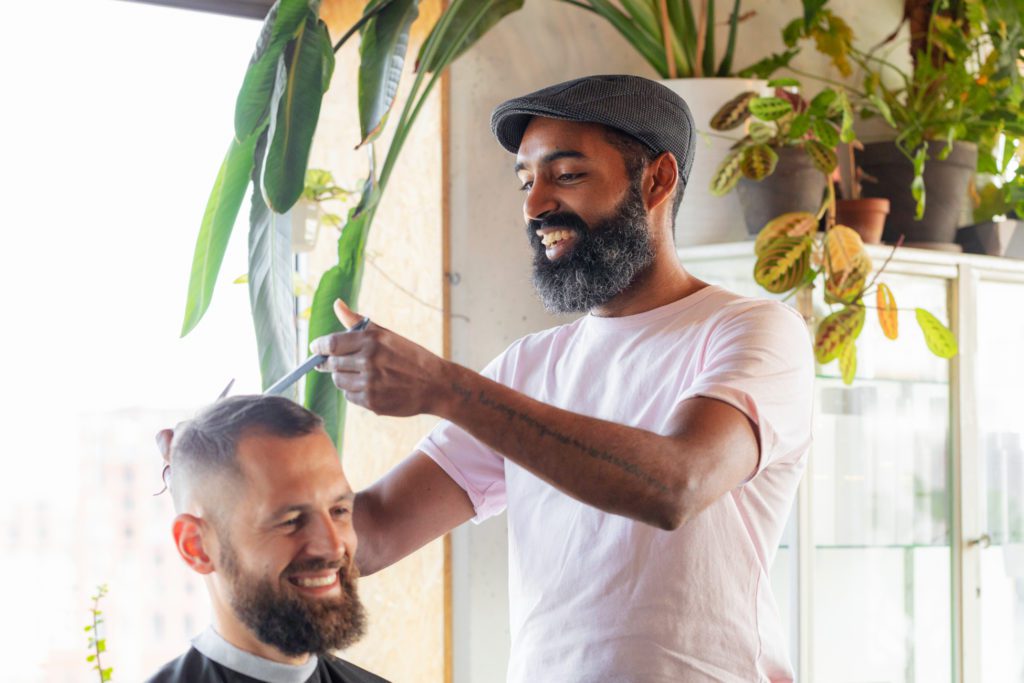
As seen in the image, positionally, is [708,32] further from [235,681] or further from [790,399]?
[235,681]

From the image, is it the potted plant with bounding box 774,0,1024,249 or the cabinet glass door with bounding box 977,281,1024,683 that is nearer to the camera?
the potted plant with bounding box 774,0,1024,249

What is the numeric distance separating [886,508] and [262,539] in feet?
6.96

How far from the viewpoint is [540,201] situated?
6.39ft

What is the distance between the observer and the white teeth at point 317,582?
1.63 meters

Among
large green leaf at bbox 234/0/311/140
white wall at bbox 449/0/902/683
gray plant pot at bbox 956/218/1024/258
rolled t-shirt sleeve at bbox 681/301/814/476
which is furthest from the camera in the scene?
gray plant pot at bbox 956/218/1024/258

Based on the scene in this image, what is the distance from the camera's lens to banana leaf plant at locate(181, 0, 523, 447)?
222 cm

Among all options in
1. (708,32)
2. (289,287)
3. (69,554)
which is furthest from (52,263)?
(708,32)

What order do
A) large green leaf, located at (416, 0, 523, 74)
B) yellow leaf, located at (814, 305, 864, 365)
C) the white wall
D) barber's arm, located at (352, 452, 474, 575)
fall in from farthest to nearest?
1. the white wall
2. yellow leaf, located at (814, 305, 864, 365)
3. large green leaf, located at (416, 0, 523, 74)
4. barber's arm, located at (352, 452, 474, 575)

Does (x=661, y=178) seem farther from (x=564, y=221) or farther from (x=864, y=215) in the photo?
(x=864, y=215)

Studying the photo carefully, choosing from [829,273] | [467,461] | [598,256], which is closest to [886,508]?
[829,273]

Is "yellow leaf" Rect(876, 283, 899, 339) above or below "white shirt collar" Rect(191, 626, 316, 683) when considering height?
above

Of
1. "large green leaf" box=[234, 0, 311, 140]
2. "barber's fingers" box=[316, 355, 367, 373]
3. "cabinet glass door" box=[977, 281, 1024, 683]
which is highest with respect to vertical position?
"large green leaf" box=[234, 0, 311, 140]

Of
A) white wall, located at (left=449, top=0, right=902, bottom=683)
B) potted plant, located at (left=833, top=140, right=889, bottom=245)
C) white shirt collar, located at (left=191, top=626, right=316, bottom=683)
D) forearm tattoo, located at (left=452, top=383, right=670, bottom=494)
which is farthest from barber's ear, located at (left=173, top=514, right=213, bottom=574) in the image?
potted plant, located at (left=833, top=140, right=889, bottom=245)

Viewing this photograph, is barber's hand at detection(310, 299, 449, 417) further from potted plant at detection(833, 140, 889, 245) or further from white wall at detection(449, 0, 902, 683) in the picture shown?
potted plant at detection(833, 140, 889, 245)
